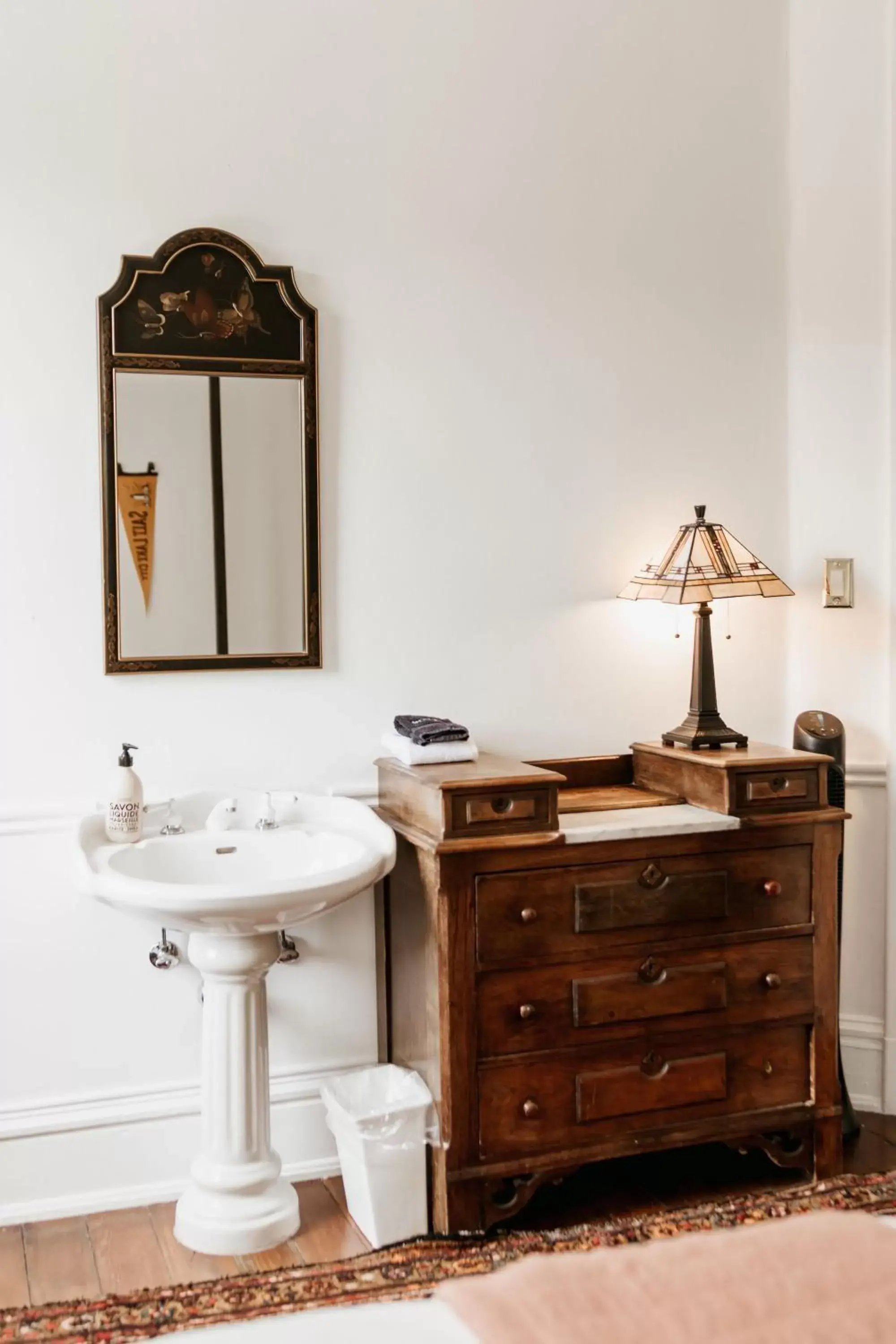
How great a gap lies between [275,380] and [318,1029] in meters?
1.55

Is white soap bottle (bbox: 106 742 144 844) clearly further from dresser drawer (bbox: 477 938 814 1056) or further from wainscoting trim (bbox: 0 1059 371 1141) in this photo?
dresser drawer (bbox: 477 938 814 1056)

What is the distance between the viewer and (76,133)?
275 centimetres

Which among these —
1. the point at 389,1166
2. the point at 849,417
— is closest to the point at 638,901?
the point at 389,1166

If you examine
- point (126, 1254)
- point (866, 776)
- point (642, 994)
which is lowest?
point (126, 1254)

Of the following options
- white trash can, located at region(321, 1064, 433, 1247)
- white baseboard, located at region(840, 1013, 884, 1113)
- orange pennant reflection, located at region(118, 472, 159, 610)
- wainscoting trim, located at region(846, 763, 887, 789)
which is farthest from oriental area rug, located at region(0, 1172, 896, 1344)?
orange pennant reflection, located at region(118, 472, 159, 610)

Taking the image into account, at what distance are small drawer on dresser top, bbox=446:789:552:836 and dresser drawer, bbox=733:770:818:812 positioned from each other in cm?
48

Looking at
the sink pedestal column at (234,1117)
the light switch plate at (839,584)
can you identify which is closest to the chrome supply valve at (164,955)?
the sink pedestal column at (234,1117)

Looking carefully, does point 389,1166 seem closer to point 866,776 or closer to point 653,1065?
point 653,1065

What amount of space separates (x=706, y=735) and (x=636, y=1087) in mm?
846

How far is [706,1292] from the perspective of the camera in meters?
1.22

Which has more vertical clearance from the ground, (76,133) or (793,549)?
(76,133)

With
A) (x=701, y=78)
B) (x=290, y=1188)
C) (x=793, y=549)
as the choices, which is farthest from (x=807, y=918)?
(x=701, y=78)

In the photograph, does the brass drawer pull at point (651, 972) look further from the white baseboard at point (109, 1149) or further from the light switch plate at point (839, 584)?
the light switch plate at point (839, 584)

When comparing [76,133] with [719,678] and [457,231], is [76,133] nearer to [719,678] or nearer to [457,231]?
Answer: [457,231]
